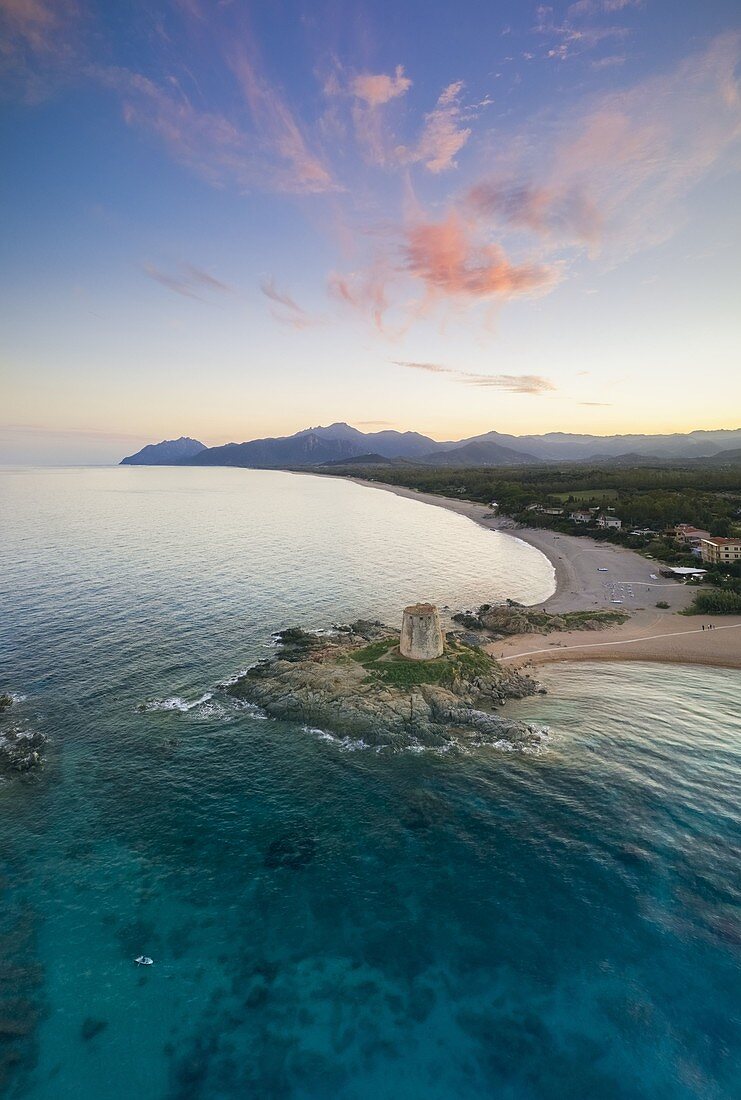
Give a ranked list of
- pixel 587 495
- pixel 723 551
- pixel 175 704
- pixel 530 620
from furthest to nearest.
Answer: pixel 587 495, pixel 723 551, pixel 530 620, pixel 175 704

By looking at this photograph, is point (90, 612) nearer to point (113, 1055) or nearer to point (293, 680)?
Result: point (293, 680)

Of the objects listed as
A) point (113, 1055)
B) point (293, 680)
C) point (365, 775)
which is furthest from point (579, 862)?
point (293, 680)

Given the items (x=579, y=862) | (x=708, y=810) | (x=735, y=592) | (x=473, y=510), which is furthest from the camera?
(x=473, y=510)

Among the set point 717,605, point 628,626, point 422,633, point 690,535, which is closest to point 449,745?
point 422,633

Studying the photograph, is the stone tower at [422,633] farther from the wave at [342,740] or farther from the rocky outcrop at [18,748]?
the rocky outcrop at [18,748]

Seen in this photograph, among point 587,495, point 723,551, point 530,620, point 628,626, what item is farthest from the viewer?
point 587,495

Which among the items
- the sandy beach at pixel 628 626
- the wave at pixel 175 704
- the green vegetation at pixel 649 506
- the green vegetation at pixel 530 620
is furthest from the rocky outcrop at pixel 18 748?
the green vegetation at pixel 649 506

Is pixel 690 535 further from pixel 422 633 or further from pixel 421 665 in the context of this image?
pixel 421 665

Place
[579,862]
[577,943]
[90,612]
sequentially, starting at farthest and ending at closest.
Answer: [90,612]
[579,862]
[577,943]
